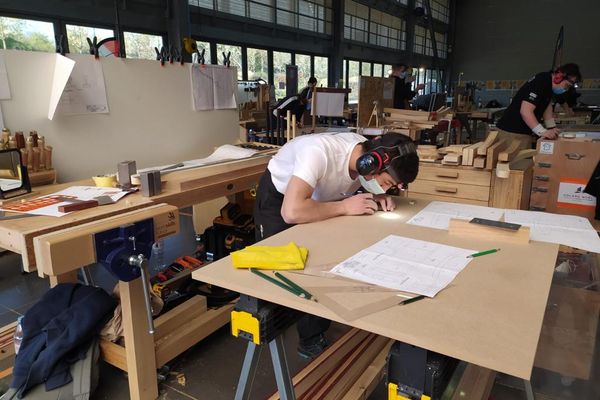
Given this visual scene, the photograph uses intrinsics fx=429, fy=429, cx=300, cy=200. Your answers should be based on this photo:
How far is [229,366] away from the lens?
2059mm

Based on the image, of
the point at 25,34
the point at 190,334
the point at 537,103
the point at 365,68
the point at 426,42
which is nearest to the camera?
the point at 190,334

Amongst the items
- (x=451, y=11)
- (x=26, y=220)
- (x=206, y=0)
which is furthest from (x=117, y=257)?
(x=451, y=11)

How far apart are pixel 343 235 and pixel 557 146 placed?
2.31 meters

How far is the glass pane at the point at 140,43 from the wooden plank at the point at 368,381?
617 cm

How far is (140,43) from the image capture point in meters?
6.89

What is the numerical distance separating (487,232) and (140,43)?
6834 millimetres

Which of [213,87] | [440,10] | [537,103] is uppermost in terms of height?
[440,10]

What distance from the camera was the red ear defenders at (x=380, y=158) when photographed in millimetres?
1501

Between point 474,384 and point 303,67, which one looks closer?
point 474,384

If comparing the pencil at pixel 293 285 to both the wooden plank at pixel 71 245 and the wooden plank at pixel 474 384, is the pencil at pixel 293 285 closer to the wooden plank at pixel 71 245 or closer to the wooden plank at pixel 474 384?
the wooden plank at pixel 71 245

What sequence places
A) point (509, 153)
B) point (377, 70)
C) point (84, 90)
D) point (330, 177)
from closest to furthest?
point (330, 177) < point (84, 90) < point (509, 153) < point (377, 70)

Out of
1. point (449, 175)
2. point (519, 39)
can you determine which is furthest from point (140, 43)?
point (519, 39)

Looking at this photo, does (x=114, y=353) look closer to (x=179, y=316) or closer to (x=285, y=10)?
(x=179, y=316)

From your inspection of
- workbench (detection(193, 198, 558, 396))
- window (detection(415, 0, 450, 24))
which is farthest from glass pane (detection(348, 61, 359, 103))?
workbench (detection(193, 198, 558, 396))
